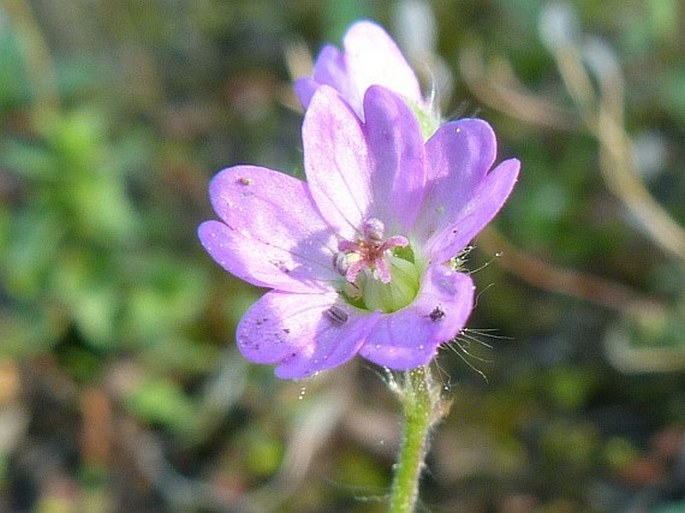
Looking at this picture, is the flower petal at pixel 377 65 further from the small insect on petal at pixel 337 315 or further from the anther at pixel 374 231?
the small insect on petal at pixel 337 315

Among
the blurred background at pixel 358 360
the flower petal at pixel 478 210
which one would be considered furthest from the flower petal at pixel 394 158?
the blurred background at pixel 358 360

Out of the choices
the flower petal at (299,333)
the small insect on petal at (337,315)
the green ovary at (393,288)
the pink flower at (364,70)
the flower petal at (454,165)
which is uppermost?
the pink flower at (364,70)

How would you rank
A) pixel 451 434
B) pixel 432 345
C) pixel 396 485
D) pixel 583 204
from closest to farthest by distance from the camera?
1. pixel 432 345
2. pixel 396 485
3. pixel 451 434
4. pixel 583 204

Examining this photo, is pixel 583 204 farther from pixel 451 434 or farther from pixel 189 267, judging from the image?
pixel 189 267

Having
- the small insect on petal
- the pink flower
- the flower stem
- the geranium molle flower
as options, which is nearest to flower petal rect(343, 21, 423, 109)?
the pink flower

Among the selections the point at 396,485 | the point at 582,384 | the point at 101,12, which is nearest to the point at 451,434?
the point at 582,384

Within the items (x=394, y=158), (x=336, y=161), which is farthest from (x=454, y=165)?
(x=336, y=161)

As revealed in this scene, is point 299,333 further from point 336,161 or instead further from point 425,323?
point 336,161
